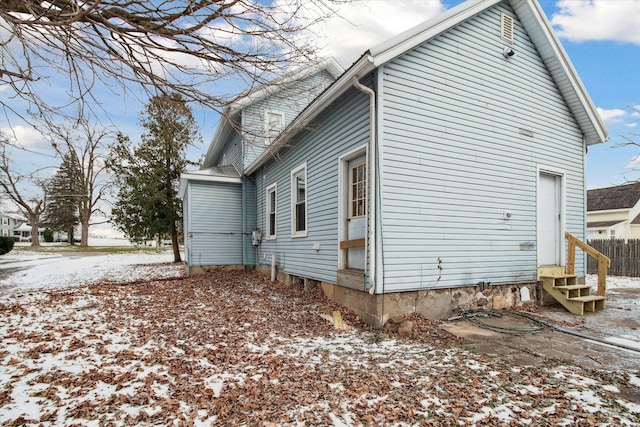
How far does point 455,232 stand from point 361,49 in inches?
139

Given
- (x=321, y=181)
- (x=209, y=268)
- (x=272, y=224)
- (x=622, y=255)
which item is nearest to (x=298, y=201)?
(x=321, y=181)

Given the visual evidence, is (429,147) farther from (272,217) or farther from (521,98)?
(272,217)

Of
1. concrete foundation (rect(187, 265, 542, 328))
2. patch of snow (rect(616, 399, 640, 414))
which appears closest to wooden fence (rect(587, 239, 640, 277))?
concrete foundation (rect(187, 265, 542, 328))

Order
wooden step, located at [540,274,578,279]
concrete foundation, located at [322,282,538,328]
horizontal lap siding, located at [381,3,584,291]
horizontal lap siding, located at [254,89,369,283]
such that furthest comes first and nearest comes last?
wooden step, located at [540,274,578,279]
horizontal lap siding, located at [254,89,369,283]
horizontal lap siding, located at [381,3,584,291]
concrete foundation, located at [322,282,538,328]

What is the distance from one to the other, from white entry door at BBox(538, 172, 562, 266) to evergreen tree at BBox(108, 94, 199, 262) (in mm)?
13693

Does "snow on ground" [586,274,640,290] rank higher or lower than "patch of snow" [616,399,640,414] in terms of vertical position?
lower

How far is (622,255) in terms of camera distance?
12.7 meters

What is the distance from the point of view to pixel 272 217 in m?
10.7

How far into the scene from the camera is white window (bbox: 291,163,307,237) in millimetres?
8328

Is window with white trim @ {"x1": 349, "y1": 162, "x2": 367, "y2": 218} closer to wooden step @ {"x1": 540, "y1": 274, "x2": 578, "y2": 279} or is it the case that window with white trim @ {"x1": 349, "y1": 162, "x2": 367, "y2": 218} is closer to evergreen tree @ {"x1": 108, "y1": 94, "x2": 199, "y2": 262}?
wooden step @ {"x1": 540, "y1": 274, "x2": 578, "y2": 279}

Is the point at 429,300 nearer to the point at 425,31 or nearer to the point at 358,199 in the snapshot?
the point at 358,199

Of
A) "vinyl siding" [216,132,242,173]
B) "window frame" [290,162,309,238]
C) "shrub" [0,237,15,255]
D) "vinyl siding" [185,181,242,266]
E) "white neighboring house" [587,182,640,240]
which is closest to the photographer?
"window frame" [290,162,309,238]

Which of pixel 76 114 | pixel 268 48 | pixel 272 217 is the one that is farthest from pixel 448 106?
pixel 272 217

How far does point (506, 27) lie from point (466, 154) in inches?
114
